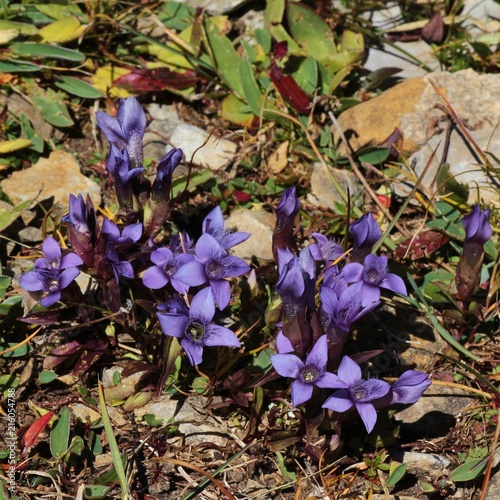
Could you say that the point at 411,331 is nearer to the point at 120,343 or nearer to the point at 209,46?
the point at 120,343

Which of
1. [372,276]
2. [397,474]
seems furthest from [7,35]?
[397,474]

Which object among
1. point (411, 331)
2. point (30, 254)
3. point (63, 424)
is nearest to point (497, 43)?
point (411, 331)

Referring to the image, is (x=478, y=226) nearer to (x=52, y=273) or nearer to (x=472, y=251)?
(x=472, y=251)

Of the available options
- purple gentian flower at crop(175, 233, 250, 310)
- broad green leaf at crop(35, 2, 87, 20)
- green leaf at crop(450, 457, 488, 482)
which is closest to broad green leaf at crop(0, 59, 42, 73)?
broad green leaf at crop(35, 2, 87, 20)

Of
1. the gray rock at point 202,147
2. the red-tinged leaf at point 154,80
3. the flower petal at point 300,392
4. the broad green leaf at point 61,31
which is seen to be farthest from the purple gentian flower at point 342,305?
the broad green leaf at point 61,31

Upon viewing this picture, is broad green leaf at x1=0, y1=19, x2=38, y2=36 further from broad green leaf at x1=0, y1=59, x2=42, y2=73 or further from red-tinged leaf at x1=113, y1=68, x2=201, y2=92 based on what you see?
red-tinged leaf at x1=113, y1=68, x2=201, y2=92
